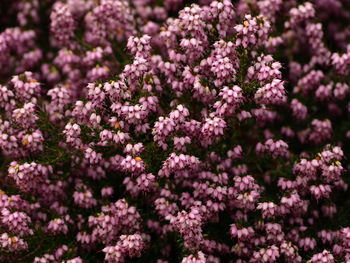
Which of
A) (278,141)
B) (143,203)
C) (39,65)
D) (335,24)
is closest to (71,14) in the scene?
(39,65)

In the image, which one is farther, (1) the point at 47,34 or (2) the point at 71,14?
(1) the point at 47,34

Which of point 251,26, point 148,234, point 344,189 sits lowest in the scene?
point 148,234


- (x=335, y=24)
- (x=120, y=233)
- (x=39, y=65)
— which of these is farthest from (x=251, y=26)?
(x=39, y=65)

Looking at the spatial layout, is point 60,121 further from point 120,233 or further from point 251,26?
point 251,26

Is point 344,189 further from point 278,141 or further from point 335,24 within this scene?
point 335,24

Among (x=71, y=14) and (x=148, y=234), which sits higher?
(x=71, y=14)

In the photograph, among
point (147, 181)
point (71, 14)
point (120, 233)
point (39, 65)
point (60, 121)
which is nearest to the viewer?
point (147, 181)

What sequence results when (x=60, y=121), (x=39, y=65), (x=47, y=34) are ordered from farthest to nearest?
(x=47, y=34)
(x=39, y=65)
(x=60, y=121)
